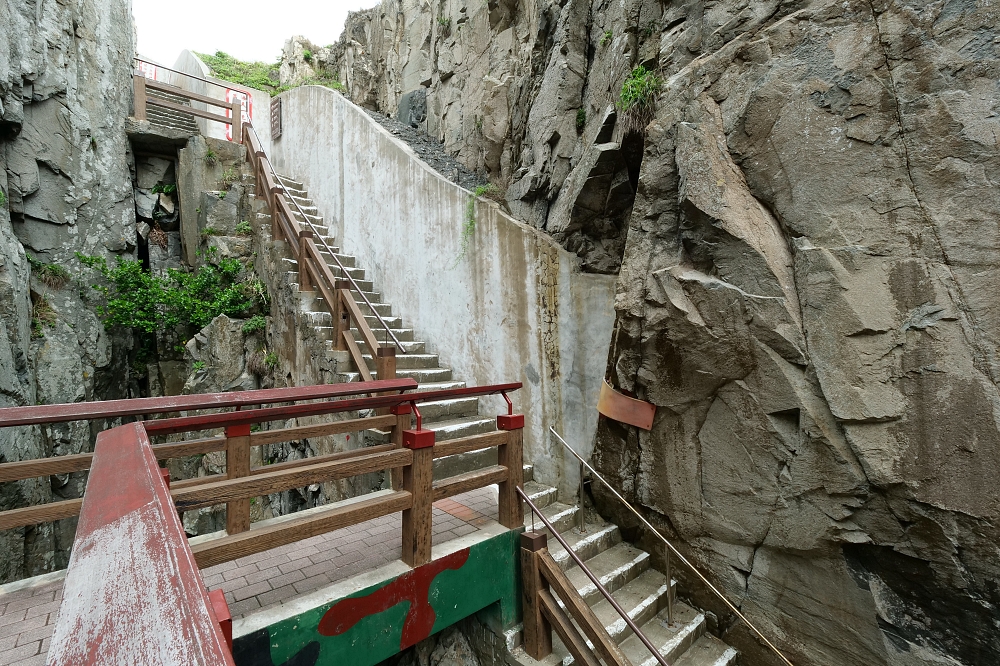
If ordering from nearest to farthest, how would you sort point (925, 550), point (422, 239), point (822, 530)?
point (925, 550)
point (822, 530)
point (422, 239)

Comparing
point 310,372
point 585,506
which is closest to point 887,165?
point 585,506

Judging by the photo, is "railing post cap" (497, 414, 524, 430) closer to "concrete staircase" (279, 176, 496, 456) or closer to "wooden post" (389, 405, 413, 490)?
"wooden post" (389, 405, 413, 490)

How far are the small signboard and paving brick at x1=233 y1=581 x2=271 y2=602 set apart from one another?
10.9 m

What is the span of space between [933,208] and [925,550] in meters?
2.30

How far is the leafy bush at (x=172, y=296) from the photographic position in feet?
27.9

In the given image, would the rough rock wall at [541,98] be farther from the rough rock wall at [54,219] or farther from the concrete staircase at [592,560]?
the rough rock wall at [54,219]

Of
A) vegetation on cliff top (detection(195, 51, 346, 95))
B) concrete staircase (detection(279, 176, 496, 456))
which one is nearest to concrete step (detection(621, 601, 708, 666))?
concrete staircase (detection(279, 176, 496, 456))

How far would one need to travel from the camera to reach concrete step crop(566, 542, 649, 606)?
160 inches

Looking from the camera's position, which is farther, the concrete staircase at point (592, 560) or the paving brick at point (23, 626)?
the concrete staircase at point (592, 560)

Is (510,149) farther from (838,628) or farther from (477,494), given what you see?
(838,628)

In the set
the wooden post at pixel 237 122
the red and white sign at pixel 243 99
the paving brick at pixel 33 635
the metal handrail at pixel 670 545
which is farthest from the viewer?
the red and white sign at pixel 243 99

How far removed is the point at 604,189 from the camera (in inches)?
203

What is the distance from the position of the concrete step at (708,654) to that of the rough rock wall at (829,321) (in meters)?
0.16

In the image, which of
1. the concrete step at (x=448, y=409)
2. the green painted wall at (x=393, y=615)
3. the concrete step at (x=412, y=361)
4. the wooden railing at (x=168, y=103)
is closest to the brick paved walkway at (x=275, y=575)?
the green painted wall at (x=393, y=615)
